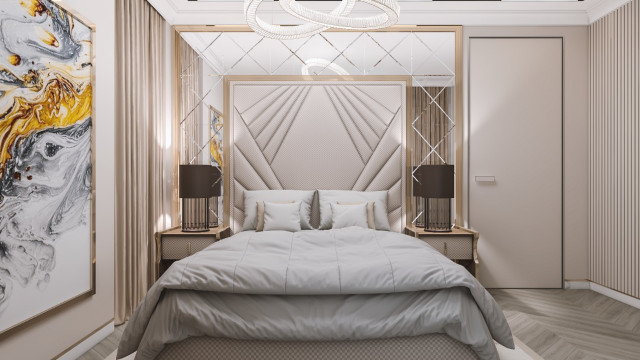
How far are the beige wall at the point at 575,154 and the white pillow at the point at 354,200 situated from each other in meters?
1.64

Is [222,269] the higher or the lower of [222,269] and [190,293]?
the higher

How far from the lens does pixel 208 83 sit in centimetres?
390

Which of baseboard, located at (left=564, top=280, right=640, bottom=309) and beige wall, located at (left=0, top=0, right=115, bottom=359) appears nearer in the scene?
beige wall, located at (left=0, top=0, right=115, bottom=359)

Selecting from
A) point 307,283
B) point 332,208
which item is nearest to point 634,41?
point 332,208

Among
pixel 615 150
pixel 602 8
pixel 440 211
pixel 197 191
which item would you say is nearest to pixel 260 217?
A: pixel 197 191

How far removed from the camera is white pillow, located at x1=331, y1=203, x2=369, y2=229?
334cm

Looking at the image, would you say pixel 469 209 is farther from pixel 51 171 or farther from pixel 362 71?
pixel 51 171

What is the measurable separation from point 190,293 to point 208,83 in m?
2.70

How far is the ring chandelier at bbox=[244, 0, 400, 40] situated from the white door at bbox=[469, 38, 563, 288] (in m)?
2.09

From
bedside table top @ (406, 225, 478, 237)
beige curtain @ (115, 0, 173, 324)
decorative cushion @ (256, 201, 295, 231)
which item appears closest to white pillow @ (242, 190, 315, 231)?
decorative cushion @ (256, 201, 295, 231)

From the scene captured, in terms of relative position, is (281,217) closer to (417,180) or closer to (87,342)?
(417,180)

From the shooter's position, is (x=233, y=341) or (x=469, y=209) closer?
(x=233, y=341)

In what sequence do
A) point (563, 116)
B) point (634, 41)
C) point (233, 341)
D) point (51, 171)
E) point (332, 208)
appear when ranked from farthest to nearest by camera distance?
point (563, 116), point (332, 208), point (634, 41), point (51, 171), point (233, 341)

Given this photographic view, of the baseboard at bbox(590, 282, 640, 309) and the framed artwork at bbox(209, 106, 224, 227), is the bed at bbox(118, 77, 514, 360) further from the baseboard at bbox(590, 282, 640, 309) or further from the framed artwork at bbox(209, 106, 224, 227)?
the baseboard at bbox(590, 282, 640, 309)
